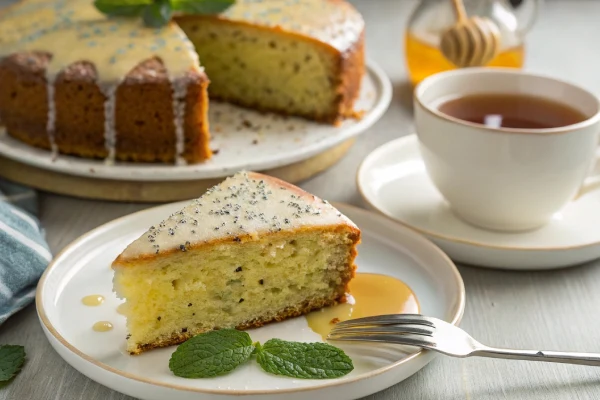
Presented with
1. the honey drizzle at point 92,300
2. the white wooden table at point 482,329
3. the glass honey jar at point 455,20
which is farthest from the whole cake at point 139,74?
the honey drizzle at point 92,300

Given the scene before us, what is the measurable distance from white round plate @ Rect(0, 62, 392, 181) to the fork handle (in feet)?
3.98

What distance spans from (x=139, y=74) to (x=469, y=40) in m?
1.50

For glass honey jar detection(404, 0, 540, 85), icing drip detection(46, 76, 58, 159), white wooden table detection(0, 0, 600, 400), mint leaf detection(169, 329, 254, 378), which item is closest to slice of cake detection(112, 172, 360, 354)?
mint leaf detection(169, 329, 254, 378)

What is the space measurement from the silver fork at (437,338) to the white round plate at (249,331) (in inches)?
1.3

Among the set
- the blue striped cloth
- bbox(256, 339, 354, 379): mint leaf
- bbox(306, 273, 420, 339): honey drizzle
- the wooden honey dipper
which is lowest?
the blue striped cloth

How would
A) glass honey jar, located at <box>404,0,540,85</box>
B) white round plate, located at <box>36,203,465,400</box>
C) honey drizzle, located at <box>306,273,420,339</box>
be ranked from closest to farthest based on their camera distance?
white round plate, located at <box>36,203,465,400</box>
honey drizzle, located at <box>306,273,420,339</box>
glass honey jar, located at <box>404,0,540,85</box>

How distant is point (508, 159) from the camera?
2.39 meters

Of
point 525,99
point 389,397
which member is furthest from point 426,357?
point 525,99

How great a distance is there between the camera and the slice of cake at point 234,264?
2.03 m

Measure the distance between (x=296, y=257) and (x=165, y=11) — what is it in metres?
1.52

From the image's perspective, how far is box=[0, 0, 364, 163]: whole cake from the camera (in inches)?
116

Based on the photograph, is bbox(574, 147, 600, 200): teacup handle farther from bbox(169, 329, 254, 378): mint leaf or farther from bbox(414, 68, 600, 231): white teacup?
bbox(169, 329, 254, 378): mint leaf

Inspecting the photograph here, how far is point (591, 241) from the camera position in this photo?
7.97 feet

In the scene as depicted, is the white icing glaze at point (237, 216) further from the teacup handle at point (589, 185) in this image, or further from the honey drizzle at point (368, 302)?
the teacup handle at point (589, 185)
